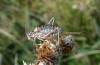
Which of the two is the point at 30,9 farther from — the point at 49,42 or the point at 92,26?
the point at 49,42

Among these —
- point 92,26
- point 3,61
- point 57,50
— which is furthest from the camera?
point 92,26

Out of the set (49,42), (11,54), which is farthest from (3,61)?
(49,42)

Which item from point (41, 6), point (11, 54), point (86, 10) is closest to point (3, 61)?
point (11, 54)

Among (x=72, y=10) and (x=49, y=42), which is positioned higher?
(x=72, y=10)

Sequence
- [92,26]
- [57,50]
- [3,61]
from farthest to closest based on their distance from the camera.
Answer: [92,26] < [3,61] < [57,50]

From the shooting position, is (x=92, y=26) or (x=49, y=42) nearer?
(x=49, y=42)

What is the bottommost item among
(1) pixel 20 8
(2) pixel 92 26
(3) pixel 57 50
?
(3) pixel 57 50
